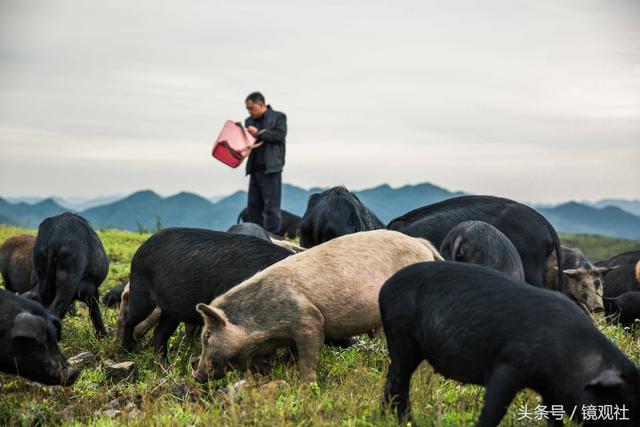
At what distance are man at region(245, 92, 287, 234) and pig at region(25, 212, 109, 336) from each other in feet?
17.1

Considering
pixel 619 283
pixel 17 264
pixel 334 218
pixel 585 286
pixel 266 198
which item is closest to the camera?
pixel 334 218

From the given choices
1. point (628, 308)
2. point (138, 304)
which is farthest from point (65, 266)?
point (628, 308)

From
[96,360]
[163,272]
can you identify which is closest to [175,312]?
[163,272]

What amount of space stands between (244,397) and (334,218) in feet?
15.7

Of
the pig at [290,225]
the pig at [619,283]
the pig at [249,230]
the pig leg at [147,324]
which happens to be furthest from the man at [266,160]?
the pig leg at [147,324]

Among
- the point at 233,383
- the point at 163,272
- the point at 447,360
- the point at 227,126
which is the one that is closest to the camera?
the point at 447,360

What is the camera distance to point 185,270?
768cm

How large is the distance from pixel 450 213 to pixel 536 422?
4047 mm

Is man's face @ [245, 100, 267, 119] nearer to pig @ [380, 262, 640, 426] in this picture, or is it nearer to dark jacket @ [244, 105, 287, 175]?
dark jacket @ [244, 105, 287, 175]

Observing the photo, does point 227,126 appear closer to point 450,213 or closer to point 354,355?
point 450,213

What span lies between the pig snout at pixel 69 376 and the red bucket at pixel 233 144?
23.2 ft

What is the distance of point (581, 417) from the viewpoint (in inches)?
180

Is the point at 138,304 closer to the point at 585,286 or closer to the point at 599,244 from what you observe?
the point at 585,286

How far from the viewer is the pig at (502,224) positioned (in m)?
9.02
